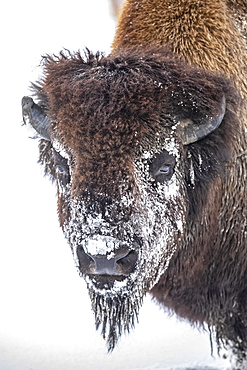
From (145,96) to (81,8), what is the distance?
1367 cm

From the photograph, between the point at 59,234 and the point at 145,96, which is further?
the point at 59,234

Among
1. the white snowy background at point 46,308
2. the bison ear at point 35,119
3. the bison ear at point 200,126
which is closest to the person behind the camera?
the bison ear at point 200,126

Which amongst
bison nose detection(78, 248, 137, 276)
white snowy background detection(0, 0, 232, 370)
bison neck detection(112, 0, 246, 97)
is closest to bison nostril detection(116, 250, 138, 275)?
bison nose detection(78, 248, 137, 276)

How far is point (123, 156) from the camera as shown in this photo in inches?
109

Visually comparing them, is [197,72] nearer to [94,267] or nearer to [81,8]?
[94,267]

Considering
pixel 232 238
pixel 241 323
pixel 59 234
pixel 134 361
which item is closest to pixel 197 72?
pixel 232 238

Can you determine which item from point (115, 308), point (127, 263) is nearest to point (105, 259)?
point (127, 263)

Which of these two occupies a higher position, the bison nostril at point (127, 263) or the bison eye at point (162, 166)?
the bison eye at point (162, 166)

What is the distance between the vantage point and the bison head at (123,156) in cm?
269

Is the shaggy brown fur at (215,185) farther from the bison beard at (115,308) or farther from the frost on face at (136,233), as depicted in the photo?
the bison beard at (115,308)

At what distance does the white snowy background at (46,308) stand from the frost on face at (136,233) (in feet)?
4.04

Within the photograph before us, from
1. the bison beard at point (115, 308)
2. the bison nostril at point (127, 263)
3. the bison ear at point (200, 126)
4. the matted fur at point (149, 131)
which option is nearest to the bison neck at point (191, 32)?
the matted fur at point (149, 131)

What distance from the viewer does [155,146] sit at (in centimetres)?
288

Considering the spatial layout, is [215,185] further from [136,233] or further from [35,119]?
[35,119]
